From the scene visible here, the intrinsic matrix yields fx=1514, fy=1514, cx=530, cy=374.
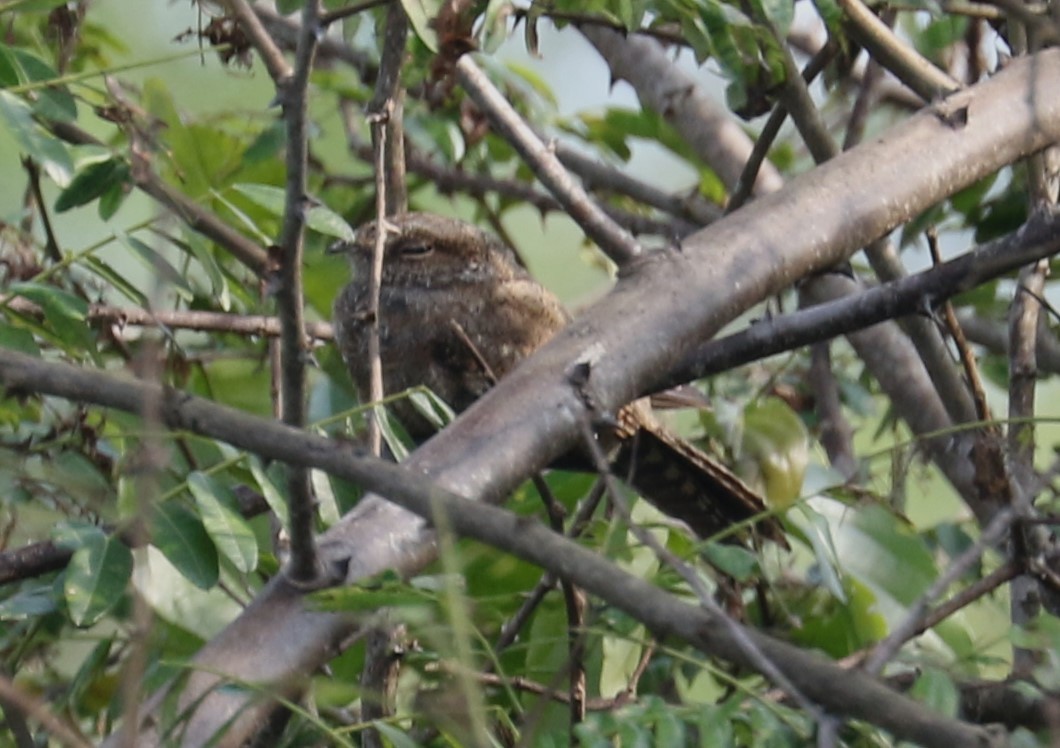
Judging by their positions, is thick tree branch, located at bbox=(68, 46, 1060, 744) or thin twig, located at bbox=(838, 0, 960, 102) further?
thin twig, located at bbox=(838, 0, 960, 102)

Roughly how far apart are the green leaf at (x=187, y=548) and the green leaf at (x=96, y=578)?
0.05 metres

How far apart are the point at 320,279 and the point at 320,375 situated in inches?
22.5

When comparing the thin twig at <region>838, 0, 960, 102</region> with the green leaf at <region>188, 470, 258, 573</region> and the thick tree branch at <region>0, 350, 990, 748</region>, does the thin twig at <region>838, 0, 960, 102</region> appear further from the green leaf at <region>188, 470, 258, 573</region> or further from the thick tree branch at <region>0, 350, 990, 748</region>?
the thick tree branch at <region>0, 350, 990, 748</region>

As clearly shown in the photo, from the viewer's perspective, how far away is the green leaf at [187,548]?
211 cm

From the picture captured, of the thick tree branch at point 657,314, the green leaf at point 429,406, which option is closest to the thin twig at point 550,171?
the thick tree branch at point 657,314

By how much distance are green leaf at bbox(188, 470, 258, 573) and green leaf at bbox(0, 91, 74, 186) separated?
64 centimetres

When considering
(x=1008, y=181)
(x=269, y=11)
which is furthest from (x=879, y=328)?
(x=269, y=11)

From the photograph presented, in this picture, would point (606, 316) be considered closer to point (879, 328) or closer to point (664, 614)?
point (664, 614)

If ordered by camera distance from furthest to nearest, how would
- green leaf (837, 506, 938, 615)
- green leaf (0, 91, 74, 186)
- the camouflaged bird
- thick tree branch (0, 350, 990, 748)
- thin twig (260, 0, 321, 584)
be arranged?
1. the camouflaged bird
2. green leaf (837, 506, 938, 615)
3. green leaf (0, 91, 74, 186)
4. thin twig (260, 0, 321, 584)
5. thick tree branch (0, 350, 990, 748)

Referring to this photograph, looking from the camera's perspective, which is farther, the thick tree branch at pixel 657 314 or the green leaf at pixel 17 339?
the green leaf at pixel 17 339

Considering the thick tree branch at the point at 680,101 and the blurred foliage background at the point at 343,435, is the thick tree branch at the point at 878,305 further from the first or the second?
the thick tree branch at the point at 680,101

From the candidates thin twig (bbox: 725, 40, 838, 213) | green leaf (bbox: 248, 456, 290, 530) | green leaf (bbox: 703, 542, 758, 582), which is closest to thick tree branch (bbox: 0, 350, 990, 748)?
green leaf (bbox: 703, 542, 758, 582)

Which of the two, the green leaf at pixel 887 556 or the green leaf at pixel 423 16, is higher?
the green leaf at pixel 423 16

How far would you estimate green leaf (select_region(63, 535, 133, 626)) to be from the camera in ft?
6.72
